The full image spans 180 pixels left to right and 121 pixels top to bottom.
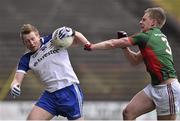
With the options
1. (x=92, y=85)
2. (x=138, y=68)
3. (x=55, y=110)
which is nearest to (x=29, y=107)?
(x=92, y=85)

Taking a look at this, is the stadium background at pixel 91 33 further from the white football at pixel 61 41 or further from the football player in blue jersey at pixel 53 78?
the white football at pixel 61 41

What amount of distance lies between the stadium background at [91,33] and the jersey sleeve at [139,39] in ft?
20.0

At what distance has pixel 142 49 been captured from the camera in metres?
7.18

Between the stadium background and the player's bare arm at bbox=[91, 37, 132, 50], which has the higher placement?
the player's bare arm at bbox=[91, 37, 132, 50]

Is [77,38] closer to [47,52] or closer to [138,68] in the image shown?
[47,52]

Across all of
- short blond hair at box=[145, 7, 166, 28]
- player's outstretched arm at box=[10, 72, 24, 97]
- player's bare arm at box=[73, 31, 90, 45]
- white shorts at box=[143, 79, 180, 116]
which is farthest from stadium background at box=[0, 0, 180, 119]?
short blond hair at box=[145, 7, 166, 28]

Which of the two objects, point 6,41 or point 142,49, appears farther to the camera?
point 6,41

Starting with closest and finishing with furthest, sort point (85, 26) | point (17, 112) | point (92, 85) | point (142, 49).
A: 1. point (142, 49)
2. point (17, 112)
3. point (92, 85)
4. point (85, 26)

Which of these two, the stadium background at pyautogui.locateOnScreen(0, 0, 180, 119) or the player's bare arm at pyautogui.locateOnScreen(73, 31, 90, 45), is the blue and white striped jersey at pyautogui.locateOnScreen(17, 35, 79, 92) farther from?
the stadium background at pyautogui.locateOnScreen(0, 0, 180, 119)

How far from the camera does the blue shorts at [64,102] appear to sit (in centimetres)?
743

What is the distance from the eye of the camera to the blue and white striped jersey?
7422mm

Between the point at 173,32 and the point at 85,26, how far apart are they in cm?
193

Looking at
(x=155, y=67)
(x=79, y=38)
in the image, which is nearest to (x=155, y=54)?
(x=155, y=67)

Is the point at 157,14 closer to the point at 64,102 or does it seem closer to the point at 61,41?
the point at 61,41
